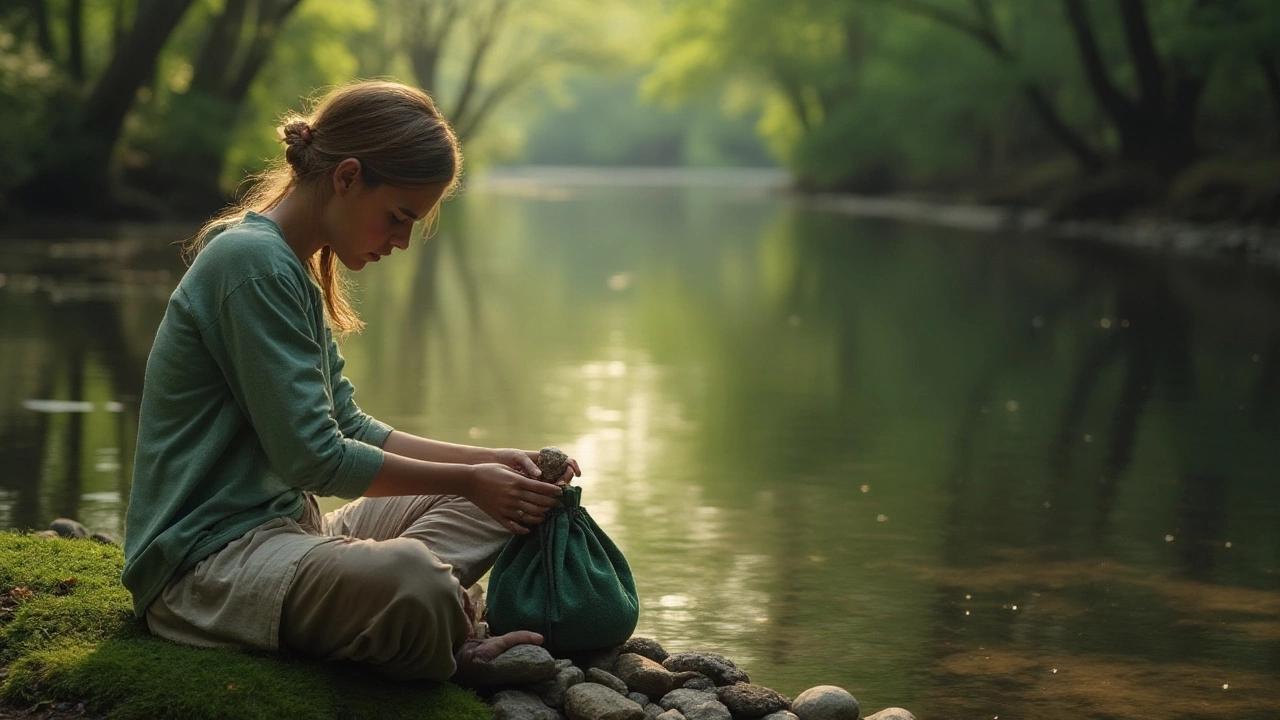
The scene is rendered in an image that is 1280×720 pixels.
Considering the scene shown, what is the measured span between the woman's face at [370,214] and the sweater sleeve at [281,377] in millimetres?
171

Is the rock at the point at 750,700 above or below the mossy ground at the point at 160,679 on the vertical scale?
below

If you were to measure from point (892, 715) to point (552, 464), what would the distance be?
3.02 feet

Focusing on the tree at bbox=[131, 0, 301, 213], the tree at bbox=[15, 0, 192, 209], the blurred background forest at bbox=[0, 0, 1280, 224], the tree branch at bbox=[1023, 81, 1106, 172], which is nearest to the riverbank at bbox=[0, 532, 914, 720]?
the blurred background forest at bbox=[0, 0, 1280, 224]

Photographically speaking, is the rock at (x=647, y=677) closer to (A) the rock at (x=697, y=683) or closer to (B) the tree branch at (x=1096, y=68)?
(A) the rock at (x=697, y=683)

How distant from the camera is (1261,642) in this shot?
460 cm

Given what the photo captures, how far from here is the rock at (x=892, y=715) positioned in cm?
371

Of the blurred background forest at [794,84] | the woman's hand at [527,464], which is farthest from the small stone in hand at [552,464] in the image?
the blurred background forest at [794,84]

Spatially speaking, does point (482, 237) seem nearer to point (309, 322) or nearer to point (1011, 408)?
point (1011, 408)

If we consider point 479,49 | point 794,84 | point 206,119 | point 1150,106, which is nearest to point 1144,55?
point 1150,106

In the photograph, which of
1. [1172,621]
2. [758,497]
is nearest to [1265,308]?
[758,497]

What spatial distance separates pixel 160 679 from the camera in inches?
129

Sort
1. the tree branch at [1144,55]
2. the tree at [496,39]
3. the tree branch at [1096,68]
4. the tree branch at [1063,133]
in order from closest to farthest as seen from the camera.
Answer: the tree branch at [1144,55] → the tree branch at [1096,68] → the tree branch at [1063,133] → the tree at [496,39]

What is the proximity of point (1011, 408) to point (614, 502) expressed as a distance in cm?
313

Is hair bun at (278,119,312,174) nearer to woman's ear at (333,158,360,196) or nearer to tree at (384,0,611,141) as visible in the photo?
woman's ear at (333,158,360,196)
